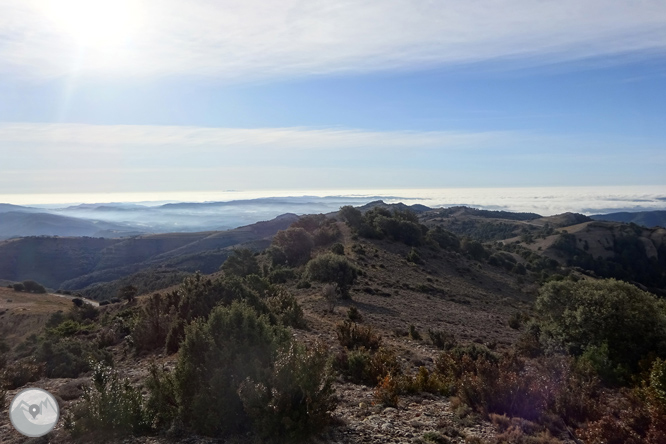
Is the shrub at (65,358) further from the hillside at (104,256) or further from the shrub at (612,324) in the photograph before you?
the hillside at (104,256)

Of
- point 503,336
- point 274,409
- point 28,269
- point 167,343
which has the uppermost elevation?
point 274,409

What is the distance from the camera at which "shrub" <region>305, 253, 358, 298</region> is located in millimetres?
28016

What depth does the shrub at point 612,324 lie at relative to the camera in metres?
12.0

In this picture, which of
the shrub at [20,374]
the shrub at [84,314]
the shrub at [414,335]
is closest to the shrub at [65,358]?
the shrub at [20,374]

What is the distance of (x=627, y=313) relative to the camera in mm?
12469

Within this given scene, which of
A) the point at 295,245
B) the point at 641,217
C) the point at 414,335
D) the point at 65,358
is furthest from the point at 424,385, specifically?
the point at 641,217

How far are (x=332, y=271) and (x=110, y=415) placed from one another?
22031 millimetres

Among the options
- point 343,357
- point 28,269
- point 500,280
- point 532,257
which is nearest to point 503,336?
point 343,357

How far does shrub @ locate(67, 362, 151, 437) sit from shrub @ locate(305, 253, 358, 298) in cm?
2039

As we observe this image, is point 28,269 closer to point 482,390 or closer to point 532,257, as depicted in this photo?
point 532,257

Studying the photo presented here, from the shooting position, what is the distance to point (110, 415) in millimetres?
6516

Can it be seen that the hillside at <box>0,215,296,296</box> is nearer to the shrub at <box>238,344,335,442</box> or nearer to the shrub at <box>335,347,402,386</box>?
the shrub at <box>335,347,402,386</box>

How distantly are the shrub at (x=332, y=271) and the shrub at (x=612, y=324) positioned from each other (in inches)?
577

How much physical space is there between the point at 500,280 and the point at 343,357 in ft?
113
